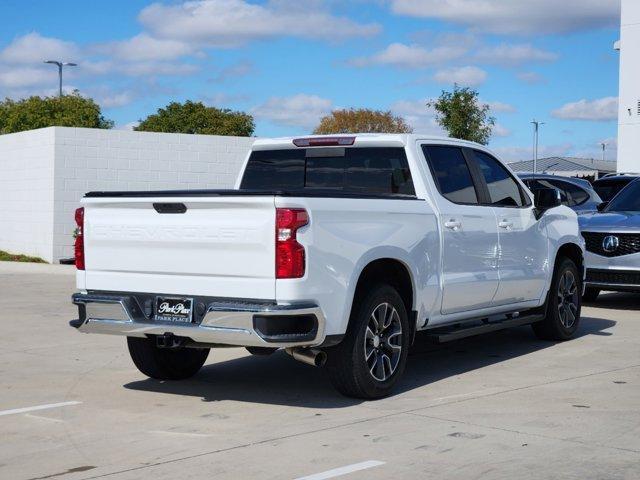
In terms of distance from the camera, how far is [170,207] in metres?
7.59

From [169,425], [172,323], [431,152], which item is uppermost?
[431,152]

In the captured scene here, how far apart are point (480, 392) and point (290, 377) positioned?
1.74m

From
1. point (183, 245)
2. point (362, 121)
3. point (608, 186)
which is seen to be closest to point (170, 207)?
point (183, 245)

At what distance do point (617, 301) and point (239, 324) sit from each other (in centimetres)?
959

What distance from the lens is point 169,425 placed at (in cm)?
718

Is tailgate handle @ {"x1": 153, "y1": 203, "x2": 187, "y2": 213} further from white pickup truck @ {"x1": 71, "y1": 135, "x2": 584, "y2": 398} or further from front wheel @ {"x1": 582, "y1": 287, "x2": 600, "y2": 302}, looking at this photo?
front wheel @ {"x1": 582, "y1": 287, "x2": 600, "y2": 302}

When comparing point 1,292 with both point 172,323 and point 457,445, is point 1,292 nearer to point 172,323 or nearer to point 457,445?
point 172,323

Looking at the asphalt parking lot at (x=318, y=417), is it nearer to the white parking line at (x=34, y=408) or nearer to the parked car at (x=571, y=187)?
the white parking line at (x=34, y=408)

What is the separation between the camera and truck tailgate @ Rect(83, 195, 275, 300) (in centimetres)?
716

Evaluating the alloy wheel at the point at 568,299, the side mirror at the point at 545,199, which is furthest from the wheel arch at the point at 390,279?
the alloy wheel at the point at 568,299

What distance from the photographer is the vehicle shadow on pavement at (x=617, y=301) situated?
48.1 ft

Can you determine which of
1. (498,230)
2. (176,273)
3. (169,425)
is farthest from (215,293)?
(498,230)

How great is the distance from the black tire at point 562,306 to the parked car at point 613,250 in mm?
2232

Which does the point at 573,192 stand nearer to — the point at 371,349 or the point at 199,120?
the point at 371,349
